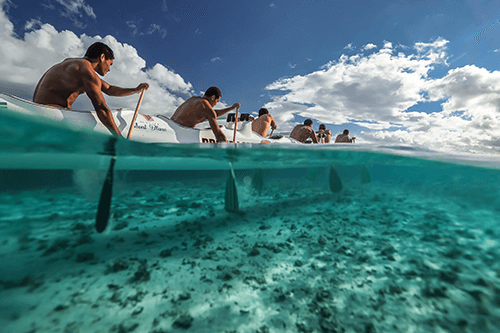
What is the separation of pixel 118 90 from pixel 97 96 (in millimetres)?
1836

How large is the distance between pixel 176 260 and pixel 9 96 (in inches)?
136

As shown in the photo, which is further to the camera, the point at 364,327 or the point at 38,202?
the point at 38,202

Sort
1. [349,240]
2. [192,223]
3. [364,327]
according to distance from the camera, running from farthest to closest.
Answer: [192,223], [349,240], [364,327]

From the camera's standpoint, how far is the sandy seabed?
1899 mm

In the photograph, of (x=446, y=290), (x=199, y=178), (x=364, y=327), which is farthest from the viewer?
(x=199, y=178)

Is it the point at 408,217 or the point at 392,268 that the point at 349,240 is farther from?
the point at 408,217

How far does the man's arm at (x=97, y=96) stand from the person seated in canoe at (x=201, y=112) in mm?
2212

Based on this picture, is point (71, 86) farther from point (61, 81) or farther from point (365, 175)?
point (365, 175)

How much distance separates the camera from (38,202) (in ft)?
18.8

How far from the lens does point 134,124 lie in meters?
4.30

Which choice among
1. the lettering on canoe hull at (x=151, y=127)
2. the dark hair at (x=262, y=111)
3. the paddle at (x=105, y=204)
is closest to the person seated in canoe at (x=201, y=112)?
the lettering on canoe hull at (x=151, y=127)

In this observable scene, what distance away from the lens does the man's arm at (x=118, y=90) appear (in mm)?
4863

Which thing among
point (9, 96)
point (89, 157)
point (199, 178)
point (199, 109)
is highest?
point (199, 109)

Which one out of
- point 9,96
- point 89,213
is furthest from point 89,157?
point 9,96
